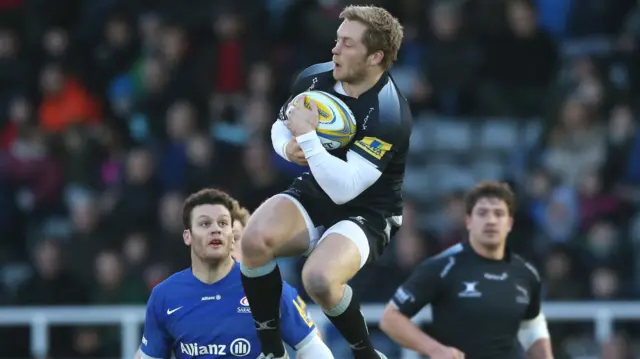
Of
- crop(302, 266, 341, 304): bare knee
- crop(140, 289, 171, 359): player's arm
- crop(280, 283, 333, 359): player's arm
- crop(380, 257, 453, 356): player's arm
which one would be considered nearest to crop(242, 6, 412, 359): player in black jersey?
crop(302, 266, 341, 304): bare knee

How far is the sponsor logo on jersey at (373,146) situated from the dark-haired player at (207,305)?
986mm

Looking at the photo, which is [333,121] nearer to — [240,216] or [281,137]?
[281,137]

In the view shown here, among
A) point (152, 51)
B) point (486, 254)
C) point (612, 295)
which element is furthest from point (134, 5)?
point (486, 254)

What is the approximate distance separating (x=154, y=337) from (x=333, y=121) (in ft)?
5.27

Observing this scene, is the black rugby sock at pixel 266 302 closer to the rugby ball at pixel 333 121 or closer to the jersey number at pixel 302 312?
the jersey number at pixel 302 312

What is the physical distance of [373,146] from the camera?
23.3ft

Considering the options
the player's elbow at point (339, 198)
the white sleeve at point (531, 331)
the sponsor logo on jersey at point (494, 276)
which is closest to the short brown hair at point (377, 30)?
the player's elbow at point (339, 198)

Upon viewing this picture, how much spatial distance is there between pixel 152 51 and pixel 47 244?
2885mm

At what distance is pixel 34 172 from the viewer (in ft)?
45.9

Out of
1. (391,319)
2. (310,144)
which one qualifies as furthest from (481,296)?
(310,144)

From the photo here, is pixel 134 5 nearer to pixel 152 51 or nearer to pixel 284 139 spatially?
pixel 152 51

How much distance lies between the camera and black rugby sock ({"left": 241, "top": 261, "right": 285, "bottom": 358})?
7.17 meters

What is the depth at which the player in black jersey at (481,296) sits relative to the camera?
870cm

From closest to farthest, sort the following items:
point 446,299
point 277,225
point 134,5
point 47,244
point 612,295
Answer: point 277,225 → point 446,299 → point 612,295 → point 47,244 → point 134,5
